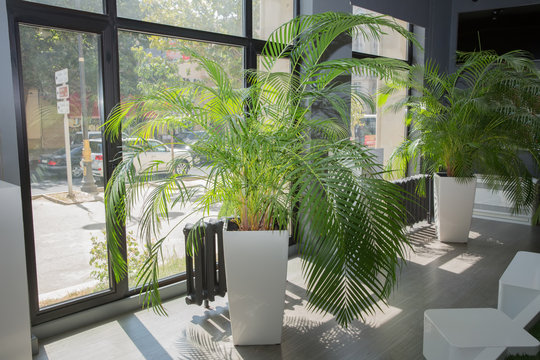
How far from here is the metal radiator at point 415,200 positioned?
4930mm

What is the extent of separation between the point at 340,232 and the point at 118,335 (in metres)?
1.63

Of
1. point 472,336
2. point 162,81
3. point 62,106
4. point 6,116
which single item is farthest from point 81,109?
point 472,336

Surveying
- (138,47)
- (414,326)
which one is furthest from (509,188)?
(138,47)

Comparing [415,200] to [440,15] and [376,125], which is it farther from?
[440,15]

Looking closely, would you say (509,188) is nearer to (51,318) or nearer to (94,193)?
(94,193)

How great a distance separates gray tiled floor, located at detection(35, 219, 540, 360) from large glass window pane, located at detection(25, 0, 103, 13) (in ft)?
6.36

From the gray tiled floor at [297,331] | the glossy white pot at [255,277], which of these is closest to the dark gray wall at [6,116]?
the gray tiled floor at [297,331]

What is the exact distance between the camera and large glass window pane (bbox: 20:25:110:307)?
2531 millimetres

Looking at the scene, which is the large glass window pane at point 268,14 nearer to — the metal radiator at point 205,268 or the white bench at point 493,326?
the metal radiator at point 205,268

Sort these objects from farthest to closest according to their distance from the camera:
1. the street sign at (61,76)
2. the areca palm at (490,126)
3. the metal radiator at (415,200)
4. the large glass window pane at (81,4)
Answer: the metal radiator at (415,200), the areca palm at (490,126), the street sign at (61,76), the large glass window pane at (81,4)

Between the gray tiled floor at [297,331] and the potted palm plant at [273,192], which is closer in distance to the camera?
the potted palm plant at [273,192]

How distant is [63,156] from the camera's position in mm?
2662

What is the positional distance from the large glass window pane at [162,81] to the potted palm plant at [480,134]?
2.25m

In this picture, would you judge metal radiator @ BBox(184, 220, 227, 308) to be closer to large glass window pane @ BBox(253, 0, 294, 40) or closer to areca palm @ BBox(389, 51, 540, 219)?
large glass window pane @ BBox(253, 0, 294, 40)
